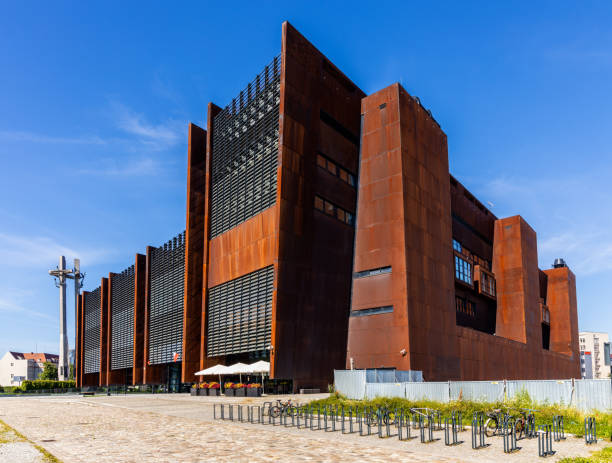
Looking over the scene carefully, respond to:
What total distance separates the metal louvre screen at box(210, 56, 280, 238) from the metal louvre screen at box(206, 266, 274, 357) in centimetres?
488

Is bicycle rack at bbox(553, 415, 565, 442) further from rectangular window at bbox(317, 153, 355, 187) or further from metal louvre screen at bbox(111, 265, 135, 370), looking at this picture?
metal louvre screen at bbox(111, 265, 135, 370)

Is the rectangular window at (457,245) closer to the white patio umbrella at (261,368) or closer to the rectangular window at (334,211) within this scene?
the rectangular window at (334,211)

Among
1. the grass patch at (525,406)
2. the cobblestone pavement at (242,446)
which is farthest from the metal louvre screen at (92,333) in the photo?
the grass patch at (525,406)

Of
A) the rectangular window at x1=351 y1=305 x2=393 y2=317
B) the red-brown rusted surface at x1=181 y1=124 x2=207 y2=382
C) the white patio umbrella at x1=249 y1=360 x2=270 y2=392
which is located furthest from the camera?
the red-brown rusted surface at x1=181 y1=124 x2=207 y2=382

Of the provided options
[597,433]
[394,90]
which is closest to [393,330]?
[394,90]

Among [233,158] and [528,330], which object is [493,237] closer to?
[528,330]

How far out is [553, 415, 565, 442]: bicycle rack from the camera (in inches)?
637

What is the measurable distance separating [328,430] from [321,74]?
2921 centimetres

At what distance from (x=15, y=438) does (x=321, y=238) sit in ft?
83.6

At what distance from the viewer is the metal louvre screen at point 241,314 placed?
38844 millimetres

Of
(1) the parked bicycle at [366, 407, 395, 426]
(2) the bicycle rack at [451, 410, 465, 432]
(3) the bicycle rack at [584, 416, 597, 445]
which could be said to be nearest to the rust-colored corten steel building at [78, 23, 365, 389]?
(1) the parked bicycle at [366, 407, 395, 426]

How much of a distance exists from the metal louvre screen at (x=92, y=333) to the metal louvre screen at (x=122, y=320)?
743 cm

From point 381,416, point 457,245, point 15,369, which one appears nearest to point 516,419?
point 381,416

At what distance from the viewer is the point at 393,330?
36.9 metres
